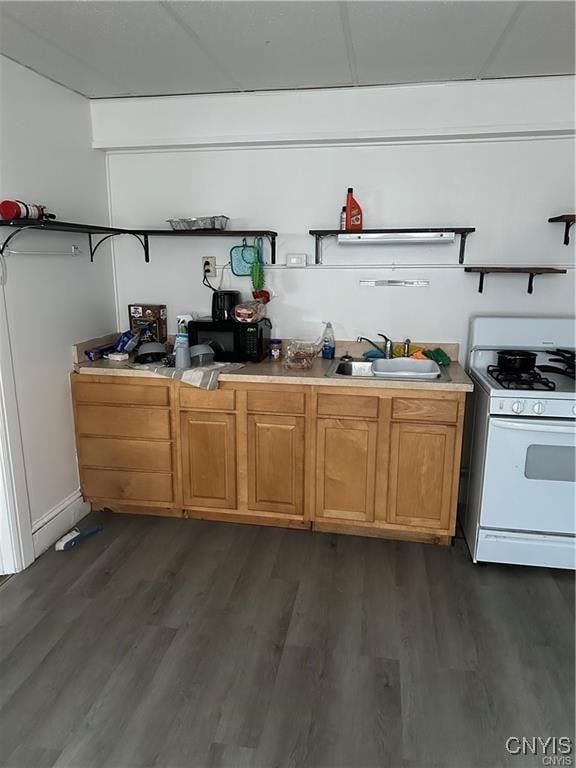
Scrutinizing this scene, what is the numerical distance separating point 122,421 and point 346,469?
125cm

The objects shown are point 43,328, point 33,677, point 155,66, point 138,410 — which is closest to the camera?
point 33,677

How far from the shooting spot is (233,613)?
226 centimetres

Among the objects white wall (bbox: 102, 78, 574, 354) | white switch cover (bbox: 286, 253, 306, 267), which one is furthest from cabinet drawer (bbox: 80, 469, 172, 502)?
white switch cover (bbox: 286, 253, 306, 267)

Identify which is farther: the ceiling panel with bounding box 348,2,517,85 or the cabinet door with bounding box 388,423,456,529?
the cabinet door with bounding box 388,423,456,529

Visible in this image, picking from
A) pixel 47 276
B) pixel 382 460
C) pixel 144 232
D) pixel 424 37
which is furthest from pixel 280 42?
pixel 382 460

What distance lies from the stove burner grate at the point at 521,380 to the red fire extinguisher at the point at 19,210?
2.26 m

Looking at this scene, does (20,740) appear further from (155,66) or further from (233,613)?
(155,66)

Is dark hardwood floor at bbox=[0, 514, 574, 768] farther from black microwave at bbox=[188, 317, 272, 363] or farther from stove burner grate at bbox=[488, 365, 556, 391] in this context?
black microwave at bbox=[188, 317, 272, 363]

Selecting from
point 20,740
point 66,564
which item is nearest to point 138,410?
point 66,564

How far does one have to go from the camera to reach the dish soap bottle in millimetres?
3152

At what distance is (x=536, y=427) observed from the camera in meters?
2.35

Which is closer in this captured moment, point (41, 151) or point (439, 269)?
point (41, 151)

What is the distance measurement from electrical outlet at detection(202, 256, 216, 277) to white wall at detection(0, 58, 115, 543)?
0.62 metres

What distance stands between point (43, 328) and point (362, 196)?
1.87 metres
